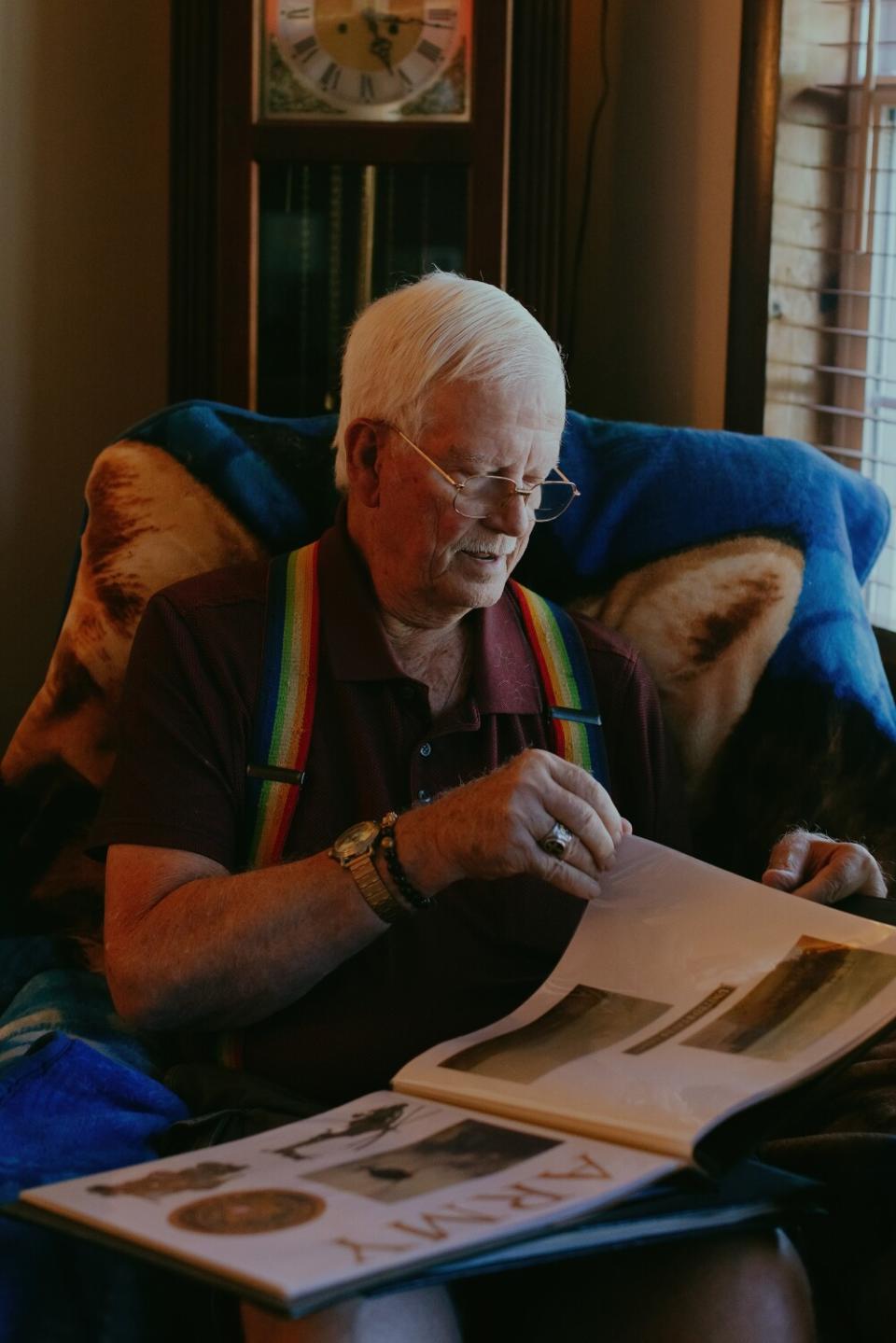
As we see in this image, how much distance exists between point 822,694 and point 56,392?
4.42ft

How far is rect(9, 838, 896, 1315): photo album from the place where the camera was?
87 centimetres

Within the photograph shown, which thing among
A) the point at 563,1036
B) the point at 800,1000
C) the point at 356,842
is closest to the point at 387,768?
the point at 356,842

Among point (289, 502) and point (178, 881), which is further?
point (289, 502)

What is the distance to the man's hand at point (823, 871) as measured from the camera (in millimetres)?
1365

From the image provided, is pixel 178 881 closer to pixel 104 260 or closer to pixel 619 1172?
pixel 619 1172

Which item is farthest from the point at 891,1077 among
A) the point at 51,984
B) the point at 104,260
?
the point at 104,260

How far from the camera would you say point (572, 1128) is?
102 centimetres

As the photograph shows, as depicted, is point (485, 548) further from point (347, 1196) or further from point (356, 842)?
point (347, 1196)

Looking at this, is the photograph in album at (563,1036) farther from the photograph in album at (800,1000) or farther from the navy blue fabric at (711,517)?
the navy blue fabric at (711,517)

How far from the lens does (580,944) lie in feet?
4.09

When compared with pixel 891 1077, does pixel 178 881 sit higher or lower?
higher

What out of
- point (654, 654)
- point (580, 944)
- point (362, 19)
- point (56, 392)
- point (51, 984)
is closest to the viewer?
point (580, 944)

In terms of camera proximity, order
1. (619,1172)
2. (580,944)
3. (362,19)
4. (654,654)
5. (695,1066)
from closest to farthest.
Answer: (619,1172)
(695,1066)
(580,944)
(654,654)
(362,19)

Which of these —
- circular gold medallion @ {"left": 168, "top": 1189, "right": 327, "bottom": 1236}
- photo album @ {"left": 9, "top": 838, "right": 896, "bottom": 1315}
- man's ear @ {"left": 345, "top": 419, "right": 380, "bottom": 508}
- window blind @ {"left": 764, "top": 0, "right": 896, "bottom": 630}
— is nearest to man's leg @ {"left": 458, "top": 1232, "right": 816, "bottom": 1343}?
photo album @ {"left": 9, "top": 838, "right": 896, "bottom": 1315}
